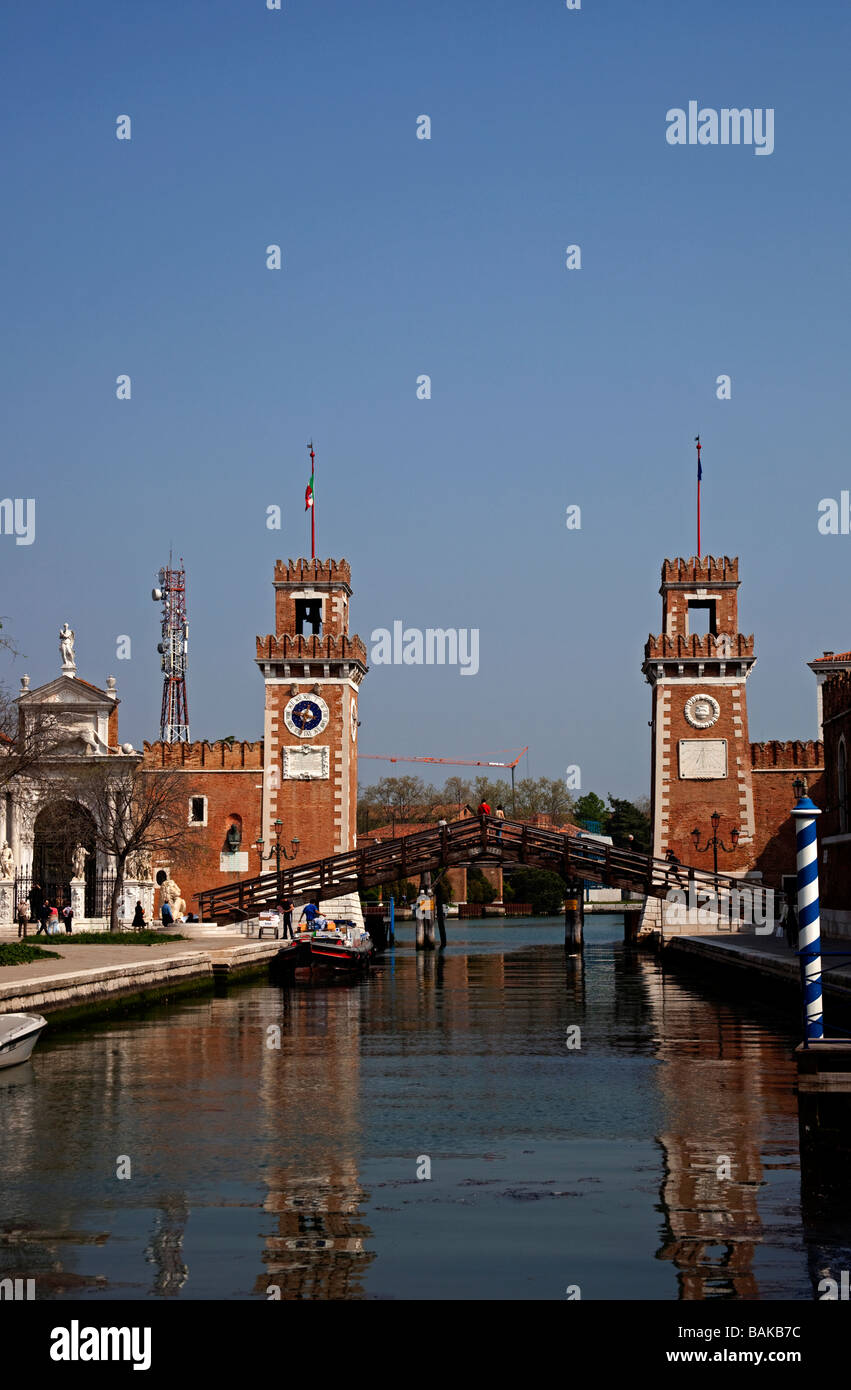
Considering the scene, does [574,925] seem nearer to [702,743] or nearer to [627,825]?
[702,743]

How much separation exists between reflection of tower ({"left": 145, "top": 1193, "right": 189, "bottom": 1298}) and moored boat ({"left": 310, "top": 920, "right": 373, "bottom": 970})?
31155 mm

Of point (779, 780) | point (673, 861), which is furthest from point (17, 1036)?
point (779, 780)

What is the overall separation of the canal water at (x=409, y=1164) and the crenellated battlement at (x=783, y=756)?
1382 inches

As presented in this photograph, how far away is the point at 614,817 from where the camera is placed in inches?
5684

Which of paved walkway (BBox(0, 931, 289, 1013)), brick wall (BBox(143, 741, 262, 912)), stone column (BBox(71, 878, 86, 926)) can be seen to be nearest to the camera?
paved walkway (BBox(0, 931, 289, 1013))

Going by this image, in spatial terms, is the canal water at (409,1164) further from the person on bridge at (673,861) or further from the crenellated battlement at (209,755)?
the crenellated battlement at (209,755)

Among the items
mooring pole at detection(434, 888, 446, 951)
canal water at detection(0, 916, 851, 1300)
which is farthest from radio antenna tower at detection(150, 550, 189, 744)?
canal water at detection(0, 916, 851, 1300)

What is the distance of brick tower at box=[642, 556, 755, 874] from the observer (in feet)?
199

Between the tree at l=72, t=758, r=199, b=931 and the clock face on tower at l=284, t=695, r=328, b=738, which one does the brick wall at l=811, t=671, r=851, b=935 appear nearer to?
the tree at l=72, t=758, r=199, b=931

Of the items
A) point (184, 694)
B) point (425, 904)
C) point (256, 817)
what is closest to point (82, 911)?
point (256, 817)

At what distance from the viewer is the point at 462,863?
5412 cm

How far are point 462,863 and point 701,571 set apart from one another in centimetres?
1719

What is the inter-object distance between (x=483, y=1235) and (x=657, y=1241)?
1.31 metres
